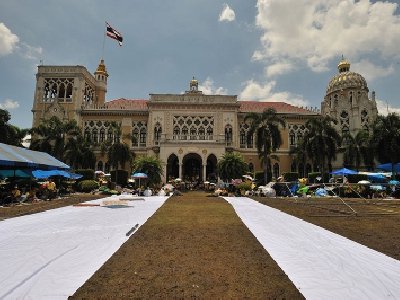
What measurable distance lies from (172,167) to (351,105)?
116ft

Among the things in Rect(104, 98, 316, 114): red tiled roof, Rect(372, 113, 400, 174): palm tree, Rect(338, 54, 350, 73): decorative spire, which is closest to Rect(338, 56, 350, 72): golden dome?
Rect(338, 54, 350, 73): decorative spire

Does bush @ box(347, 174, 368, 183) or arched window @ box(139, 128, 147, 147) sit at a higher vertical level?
arched window @ box(139, 128, 147, 147)

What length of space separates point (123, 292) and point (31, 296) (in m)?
1.18

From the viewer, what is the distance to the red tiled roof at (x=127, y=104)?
184 ft

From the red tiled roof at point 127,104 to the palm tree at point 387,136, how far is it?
38.0 metres

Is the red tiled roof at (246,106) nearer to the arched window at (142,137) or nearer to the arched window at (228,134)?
the arched window at (142,137)

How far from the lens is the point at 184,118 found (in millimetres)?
50594

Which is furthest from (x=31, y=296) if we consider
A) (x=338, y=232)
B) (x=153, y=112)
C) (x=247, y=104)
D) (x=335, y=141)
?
(x=247, y=104)

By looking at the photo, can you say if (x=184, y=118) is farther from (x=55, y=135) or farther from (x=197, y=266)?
(x=197, y=266)

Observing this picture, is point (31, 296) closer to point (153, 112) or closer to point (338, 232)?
point (338, 232)

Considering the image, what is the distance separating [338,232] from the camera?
862cm

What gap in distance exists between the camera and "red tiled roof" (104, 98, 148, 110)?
55938 millimetres

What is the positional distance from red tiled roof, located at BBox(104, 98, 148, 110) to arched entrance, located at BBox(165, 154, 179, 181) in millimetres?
12290

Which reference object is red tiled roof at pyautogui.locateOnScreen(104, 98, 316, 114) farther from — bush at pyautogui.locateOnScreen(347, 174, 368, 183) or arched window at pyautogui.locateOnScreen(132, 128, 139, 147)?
bush at pyautogui.locateOnScreen(347, 174, 368, 183)
